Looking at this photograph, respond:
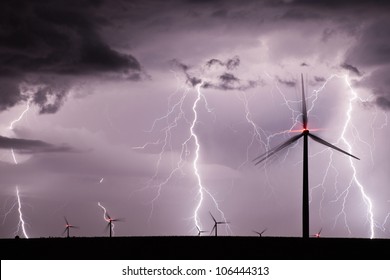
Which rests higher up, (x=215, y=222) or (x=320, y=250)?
(x=215, y=222)

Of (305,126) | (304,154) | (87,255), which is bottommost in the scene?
(87,255)

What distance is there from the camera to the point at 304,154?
49125 mm

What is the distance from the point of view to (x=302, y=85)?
53.3m
